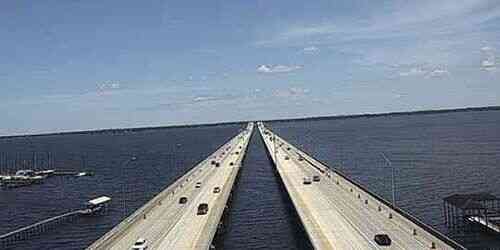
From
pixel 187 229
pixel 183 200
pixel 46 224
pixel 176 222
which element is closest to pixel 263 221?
pixel 183 200

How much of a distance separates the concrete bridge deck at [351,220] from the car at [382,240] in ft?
1.98

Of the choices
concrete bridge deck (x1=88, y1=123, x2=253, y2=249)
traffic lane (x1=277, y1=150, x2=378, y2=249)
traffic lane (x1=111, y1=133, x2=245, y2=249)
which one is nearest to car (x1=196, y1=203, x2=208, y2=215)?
concrete bridge deck (x1=88, y1=123, x2=253, y2=249)

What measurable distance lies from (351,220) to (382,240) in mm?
16266

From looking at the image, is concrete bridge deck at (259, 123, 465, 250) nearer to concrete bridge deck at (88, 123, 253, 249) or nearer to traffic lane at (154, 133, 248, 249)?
concrete bridge deck at (88, 123, 253, 249)

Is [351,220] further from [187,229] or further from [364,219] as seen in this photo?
[187,229]

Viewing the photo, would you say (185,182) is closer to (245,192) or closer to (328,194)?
(245,192)

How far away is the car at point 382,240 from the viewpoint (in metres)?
64.0

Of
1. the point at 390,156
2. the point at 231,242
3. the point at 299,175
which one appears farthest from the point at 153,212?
the point at 390,156

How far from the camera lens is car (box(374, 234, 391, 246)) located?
63969 millimetres

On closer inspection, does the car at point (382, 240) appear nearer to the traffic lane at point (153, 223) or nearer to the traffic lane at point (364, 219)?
the traffic lane at point (364, 219)

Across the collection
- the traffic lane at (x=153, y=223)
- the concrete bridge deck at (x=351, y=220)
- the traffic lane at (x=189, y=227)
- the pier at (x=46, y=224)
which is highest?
the concrete bridge deck at (x=351, y=220)

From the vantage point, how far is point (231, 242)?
87.0 metres

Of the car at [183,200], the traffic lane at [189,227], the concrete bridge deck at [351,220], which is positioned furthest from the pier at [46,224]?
the concrete bridge deck at [351,220]

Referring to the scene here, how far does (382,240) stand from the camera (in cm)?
6425
